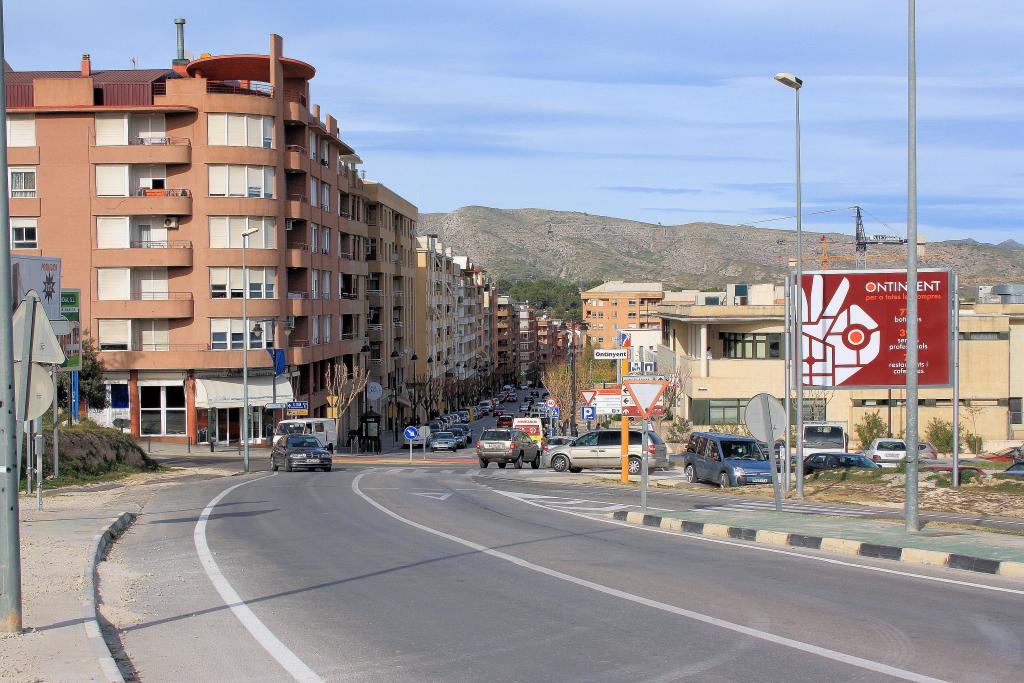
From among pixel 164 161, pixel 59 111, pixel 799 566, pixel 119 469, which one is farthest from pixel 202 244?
pixel 799 566

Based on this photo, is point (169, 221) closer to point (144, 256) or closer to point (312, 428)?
point (144, 256)

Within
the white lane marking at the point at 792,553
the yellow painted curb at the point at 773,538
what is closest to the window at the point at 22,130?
the white lane marking at the point at 792,553

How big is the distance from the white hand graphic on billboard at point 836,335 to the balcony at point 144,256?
42.9 m

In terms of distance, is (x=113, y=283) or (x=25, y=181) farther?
(x=113, y=283)

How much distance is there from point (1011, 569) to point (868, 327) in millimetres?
14811

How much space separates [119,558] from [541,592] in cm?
638

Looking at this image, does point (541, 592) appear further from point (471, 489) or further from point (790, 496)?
point (471, 489)

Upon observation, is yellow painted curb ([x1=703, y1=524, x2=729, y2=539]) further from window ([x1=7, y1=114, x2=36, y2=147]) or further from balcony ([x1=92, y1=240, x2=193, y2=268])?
window ([x1=7, y1=114, x2=36, y2=147])

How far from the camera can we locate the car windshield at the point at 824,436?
4575 centimetres

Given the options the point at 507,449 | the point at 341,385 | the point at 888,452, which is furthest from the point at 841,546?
the point at 341,385

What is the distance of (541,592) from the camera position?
11391 mm

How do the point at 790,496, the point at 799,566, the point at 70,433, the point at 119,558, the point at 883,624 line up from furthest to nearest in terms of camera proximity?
the point at 70,433 < the point at 790,496 < the point at 119,558 < the point at 799,566 < the point at 883,624

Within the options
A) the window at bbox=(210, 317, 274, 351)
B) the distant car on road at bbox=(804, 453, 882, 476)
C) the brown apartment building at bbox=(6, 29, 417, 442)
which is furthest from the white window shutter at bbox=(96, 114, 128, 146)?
the distant car on road at bbox=(804, 453, 882, 476)

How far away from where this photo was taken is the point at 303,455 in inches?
1695
